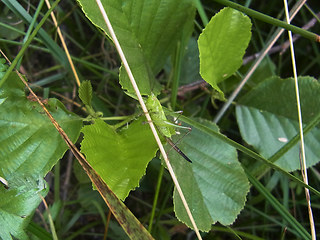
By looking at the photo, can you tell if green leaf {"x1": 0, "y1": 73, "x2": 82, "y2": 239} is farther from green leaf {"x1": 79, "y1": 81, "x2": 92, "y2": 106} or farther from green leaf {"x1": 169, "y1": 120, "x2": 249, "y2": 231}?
green leaf {"x1": 169, "y1": 120, "x2": 249, "y2": 231}

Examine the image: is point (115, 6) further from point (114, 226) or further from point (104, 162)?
point (114, 226)

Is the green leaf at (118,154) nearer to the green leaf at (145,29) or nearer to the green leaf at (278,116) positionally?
the green leaf at (145,29)

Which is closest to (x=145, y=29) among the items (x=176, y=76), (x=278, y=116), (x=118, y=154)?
(x=176, y=76)

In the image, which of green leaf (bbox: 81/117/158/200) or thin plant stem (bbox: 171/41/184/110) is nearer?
green leaf (bbox: 81/117/158/200)

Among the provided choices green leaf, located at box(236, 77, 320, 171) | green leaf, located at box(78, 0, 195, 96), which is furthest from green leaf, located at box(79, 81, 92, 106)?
green leaf, located at box(236, 77, 320, 171)

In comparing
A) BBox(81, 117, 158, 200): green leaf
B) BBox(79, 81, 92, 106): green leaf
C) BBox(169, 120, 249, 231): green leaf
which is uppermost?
BBox(79, 81, 92, 106): green leaf

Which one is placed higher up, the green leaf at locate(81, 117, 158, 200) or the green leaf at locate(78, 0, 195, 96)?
the green leaf at locate(78, 0, 195, 96)
